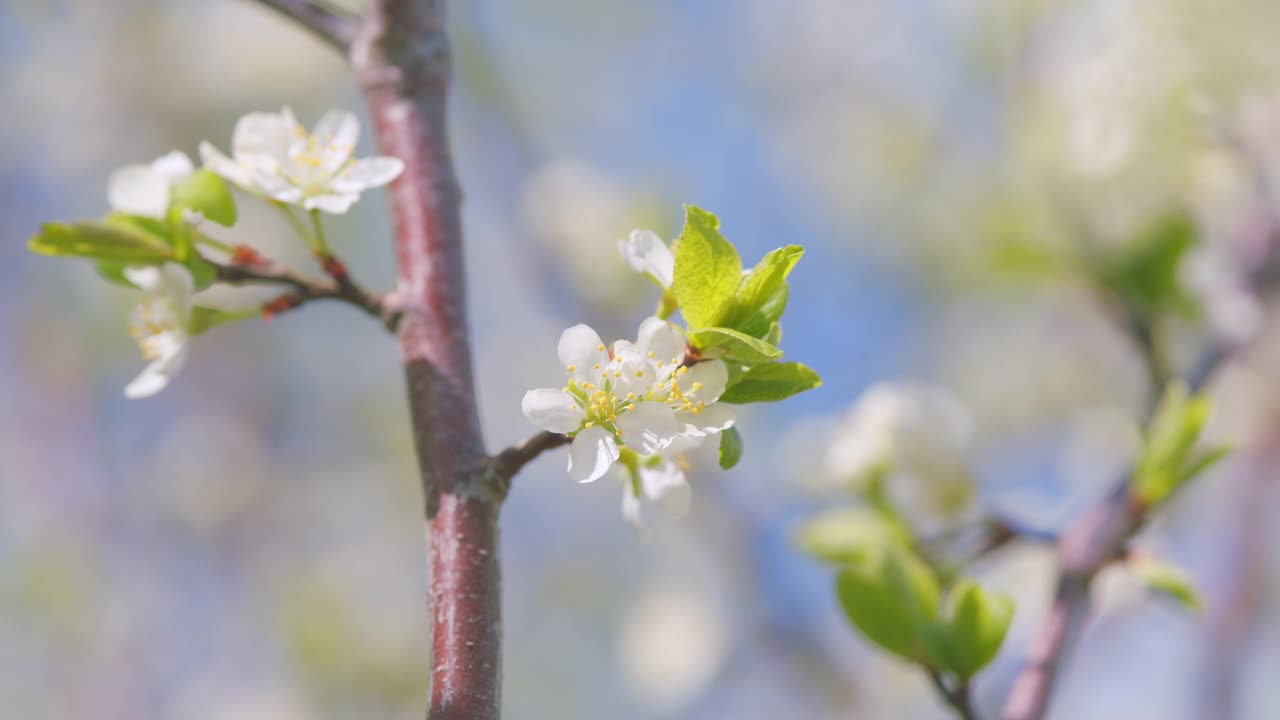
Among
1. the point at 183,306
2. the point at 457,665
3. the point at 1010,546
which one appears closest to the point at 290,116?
the point at 183,306

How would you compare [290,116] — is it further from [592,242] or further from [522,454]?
[592,242]

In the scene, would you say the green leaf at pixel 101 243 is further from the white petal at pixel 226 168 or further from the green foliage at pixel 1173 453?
the green foliage at pixel 1173 453

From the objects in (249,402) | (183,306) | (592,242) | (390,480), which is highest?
(249,402)

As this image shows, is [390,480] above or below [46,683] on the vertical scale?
above

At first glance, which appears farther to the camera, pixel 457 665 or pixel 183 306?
pixel 183 306

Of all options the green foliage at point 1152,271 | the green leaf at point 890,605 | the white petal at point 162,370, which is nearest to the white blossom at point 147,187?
the white petal at point 162,370

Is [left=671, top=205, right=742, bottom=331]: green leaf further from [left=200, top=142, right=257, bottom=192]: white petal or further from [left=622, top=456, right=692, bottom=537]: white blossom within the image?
[left=200, top=142, right=257, bottom=192]: white petal

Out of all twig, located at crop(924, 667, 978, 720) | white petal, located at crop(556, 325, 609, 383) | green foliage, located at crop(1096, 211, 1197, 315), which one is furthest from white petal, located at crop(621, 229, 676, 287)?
green foliage, located at crop(1096, 211, 1197, 315)

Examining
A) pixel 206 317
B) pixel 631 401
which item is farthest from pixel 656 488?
pixel 206 317
